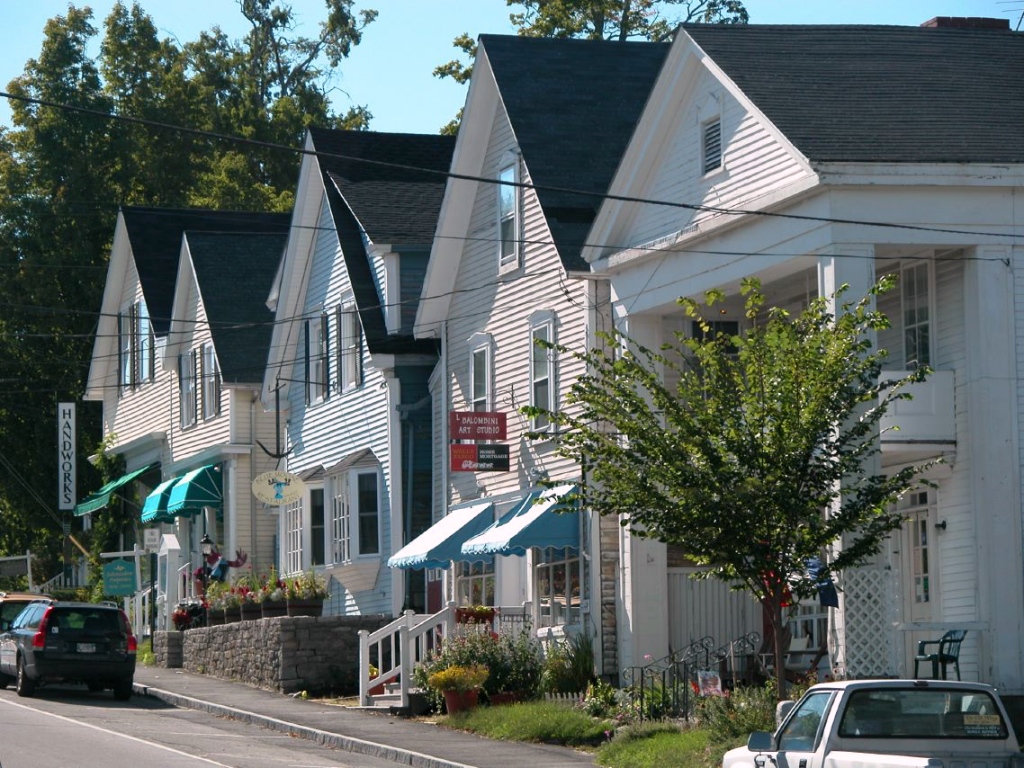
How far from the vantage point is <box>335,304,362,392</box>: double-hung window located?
3366cm

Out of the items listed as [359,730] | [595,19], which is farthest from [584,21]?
[359,730]

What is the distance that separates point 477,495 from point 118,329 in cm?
2033

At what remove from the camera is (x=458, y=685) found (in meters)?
24.4

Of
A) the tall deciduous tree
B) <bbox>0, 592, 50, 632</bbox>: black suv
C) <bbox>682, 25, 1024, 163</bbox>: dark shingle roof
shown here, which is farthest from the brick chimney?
the tall deciduous tree

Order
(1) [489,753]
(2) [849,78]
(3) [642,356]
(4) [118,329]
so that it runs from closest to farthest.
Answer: (1) [489,753] → (2) [849,78] → (3) [642,356] → (4) [118,329]

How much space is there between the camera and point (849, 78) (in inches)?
909

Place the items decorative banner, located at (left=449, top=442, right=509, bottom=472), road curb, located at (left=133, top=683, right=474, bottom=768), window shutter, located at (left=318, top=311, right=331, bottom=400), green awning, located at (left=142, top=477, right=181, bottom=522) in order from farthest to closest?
Result: green awning, located at (left=142, top=477, right=181, bottom=522)
window shutter, located at (left=318, top=311, right=331, bottom=400)
decorative banner, located at (left=449, top=442, right=509, bottom=472)
road curb, located at (left=133, top=683, right=474, bottom=768)

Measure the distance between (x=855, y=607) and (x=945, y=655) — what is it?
46.8 inches

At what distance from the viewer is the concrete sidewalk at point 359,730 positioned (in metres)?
20.4

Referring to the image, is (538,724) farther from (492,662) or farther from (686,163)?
(686,163)

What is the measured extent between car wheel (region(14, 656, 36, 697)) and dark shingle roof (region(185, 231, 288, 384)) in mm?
11518

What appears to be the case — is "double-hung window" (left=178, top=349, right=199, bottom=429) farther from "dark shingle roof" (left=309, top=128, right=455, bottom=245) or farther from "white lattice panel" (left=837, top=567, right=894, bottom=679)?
"white lattice panel" (left=837, top=567, right=894, bottom=679)

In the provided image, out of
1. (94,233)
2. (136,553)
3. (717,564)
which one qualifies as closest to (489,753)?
(717,564)

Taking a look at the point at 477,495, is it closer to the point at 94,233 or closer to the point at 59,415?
the point at 59,415
